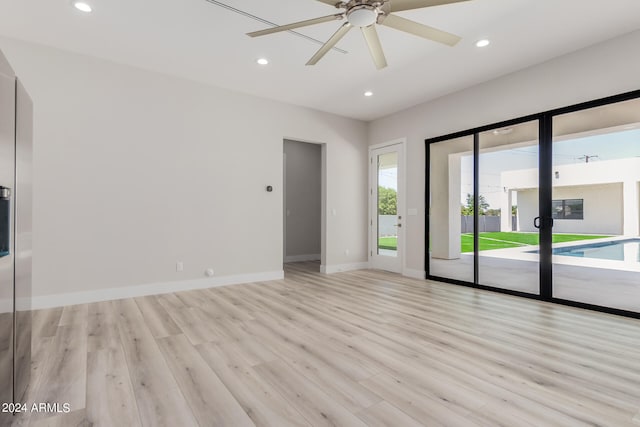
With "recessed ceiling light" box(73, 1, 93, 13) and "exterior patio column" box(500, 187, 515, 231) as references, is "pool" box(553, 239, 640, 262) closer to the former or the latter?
"exterior patio column" box(500, 187, 515, 231)

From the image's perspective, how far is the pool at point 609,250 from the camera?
3475 mm

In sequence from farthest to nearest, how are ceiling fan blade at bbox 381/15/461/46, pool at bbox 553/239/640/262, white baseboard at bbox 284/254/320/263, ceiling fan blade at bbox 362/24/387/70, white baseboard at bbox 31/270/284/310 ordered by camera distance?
white baseboard at bbox 284/254/320/263
white baseboard at bbox 31/270/284/310
pool at bbox 553/239/640/262
ceiling fan blade at bbox 362/24/387/70
ceiling fan blade at bbox 381/15/461/46

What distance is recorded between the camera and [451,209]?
5199 millimetres

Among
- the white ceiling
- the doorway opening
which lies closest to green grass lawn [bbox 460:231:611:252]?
the white ceiling

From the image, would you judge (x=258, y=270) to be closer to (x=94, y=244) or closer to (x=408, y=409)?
(x=94, y=244)

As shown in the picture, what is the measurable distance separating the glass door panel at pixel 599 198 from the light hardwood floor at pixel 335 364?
0.78 m

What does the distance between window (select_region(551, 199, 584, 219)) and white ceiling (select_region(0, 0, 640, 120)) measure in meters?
1.79

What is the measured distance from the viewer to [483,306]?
366 cm

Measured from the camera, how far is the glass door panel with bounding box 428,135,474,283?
485 centimetres

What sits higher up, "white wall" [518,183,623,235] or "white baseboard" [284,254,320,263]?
"white wall" [518,183,623,235]

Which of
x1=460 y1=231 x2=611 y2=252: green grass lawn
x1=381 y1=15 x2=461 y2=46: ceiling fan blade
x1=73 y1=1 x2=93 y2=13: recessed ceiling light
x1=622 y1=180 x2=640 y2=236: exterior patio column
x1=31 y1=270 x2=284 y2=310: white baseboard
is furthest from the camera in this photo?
x1=460 y1=231 x2=611 y2=252: green grass lawn

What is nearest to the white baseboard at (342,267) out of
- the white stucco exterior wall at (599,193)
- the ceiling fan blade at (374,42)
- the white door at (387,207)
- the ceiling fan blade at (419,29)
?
the white door at (387,207)

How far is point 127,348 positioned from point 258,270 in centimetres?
266

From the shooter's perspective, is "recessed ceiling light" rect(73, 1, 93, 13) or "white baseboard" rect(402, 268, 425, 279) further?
"white baseboard" rect(402, 268, 425, 279)
